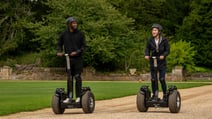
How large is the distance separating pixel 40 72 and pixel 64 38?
1698 inches

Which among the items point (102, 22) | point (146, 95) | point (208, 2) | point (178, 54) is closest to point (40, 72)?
point (102, 22)

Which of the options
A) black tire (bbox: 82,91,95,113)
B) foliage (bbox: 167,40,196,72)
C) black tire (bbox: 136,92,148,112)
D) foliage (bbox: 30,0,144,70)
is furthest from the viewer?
foliage (bbox: 167,40,196,72)

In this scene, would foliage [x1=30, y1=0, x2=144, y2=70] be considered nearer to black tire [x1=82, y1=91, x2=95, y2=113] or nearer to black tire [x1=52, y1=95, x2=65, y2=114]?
black tire [x1=82, y1=91, x2=95, y2=113]

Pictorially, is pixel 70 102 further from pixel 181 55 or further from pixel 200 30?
pixel 200 30

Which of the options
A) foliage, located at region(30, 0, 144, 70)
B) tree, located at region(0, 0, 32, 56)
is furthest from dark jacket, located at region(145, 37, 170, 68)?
tree, located at region(0, 0, 32, 56)

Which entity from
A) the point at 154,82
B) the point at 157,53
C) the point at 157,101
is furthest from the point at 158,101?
the point at 157,53

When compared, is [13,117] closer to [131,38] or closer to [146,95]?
[146,95]

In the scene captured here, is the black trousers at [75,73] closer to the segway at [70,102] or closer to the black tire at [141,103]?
the segway at [70,102]

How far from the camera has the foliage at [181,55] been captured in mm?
57094

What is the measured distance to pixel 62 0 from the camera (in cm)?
5931

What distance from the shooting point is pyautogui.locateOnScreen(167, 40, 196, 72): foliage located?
187ft

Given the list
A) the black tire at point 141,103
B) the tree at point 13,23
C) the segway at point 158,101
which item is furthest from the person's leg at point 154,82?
the tree at point 13,23

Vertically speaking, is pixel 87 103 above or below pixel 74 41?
below

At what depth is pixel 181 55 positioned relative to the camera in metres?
57.5
